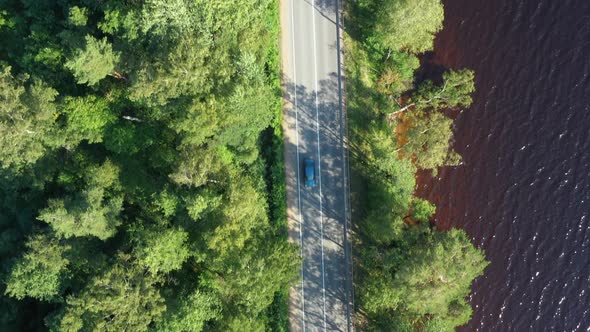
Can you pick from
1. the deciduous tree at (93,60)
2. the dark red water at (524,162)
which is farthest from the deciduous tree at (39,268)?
the dark red water at (524,162)

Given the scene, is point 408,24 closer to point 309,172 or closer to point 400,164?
point 400,164

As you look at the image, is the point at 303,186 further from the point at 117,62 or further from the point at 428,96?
the point at 117,62

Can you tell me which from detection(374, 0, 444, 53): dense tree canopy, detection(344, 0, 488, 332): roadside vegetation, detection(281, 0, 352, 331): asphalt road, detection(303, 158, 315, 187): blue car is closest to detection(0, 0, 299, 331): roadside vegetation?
detection(281, 0, 352, 331): asphalt road

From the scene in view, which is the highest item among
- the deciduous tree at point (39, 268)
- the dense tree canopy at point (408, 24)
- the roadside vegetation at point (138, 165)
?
the dense tree canopy at point (408, 24)

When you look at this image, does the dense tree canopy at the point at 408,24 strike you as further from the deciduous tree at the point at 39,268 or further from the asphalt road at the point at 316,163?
the deciduous tree at the point at 39,268

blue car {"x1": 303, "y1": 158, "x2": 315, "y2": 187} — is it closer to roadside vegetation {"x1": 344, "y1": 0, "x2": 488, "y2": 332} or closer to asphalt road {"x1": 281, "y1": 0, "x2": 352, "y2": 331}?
asphalt road {"x1": 281, "y1": 0, "x2": 352, "y2": 331}

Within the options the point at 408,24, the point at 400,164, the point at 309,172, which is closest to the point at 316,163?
the point at 309,172
